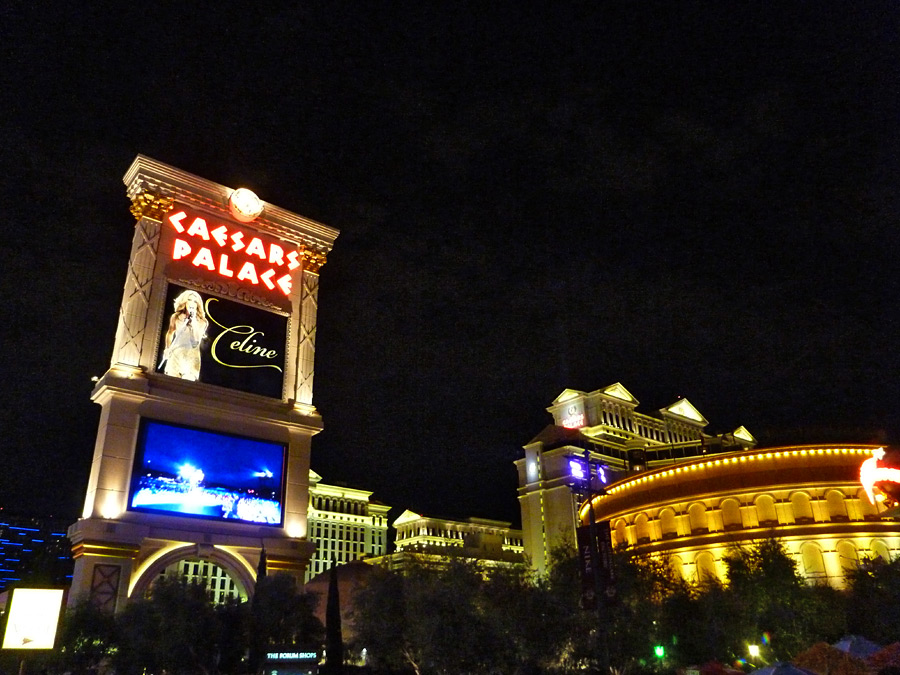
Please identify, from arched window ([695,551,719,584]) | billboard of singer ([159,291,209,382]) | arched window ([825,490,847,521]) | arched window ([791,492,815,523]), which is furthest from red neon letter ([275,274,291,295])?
arched window ([825,490,847,521])

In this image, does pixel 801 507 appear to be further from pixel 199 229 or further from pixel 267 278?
pixel 199 229

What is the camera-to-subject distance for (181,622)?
1094 inches

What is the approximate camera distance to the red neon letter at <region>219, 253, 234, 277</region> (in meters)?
43.5

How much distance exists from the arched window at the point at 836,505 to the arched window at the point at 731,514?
24.0 ft

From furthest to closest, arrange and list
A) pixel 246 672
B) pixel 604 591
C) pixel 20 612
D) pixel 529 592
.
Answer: pixel 246 672, pixel 529 592, pixel 604 591, pixel 20 612

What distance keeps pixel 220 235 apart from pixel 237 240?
121cm

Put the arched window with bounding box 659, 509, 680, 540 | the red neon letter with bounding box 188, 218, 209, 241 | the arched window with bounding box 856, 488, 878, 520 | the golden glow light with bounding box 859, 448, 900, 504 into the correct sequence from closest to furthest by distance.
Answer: the red neon letter with bounding box 188, 218, 209, 241 < the golden glow light with bounding box 859, 448, 900, 504 < the arched window with bounding box 856, 488, 878, 520 < the arched window with bounding box 659, 509, 680, 540

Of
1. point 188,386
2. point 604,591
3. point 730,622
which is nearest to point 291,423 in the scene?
point 188,386

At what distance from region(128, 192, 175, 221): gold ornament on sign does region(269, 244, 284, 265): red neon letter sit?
7.32 m

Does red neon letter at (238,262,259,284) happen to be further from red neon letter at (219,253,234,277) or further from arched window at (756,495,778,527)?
arched window at (756,495,778,527)

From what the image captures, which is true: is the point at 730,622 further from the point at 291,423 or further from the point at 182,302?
the point at 182,302

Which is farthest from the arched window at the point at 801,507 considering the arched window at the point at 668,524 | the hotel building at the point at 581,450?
the hotel building at the point at 581,450

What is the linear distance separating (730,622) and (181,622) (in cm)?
3180

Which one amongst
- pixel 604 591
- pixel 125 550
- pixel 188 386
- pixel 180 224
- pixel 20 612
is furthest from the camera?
pixel 180 224
